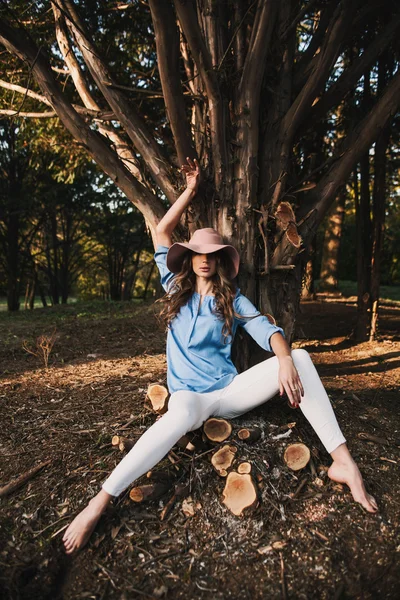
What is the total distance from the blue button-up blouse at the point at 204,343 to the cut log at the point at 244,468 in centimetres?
46

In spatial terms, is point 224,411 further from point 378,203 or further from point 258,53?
point 378,203

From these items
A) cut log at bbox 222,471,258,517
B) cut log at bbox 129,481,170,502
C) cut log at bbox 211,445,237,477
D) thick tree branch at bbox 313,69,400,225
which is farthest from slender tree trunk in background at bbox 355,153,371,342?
cut log at bbox 129,481,170,502

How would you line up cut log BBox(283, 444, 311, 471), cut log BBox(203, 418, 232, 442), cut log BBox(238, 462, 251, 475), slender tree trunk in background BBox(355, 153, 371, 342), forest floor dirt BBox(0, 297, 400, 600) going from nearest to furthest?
forest floor dirt BBox(0, 297, 400, 600) < cut log BBox(238, 462, 251, 475) < cut log BBox(283, 444, 311, 471) < cut log BBox(203, 418, 232, 442) < slender tree trunk in background BBox(355, 153, 371, 342)

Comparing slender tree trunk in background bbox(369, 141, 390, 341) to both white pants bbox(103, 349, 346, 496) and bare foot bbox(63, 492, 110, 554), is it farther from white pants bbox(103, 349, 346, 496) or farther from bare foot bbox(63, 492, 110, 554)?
bare foot bbox(63, 492, 110, 554)

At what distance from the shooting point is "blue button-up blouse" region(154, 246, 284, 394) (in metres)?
2.69

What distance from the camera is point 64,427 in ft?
10.2

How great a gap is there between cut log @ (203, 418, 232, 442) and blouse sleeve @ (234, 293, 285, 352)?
1.67ft

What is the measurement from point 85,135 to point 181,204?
3.45ft

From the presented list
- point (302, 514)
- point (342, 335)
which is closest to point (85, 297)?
point (342, 335)

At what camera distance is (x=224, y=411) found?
8.77 ft

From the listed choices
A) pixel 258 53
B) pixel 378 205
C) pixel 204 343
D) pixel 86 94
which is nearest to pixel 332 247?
pixel 378 205

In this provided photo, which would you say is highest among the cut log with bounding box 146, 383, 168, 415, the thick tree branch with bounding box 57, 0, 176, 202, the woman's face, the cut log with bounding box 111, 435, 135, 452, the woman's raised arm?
the thick tree branch with bounding box 57, 0, 176, 202

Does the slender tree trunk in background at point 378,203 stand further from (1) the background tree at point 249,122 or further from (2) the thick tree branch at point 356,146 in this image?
(2) the thick tree branch at point 356,146

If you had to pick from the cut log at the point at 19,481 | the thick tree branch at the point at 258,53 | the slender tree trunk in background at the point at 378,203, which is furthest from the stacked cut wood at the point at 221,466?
the slender tree trunk in background at the point at 378,203
